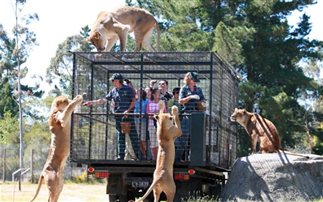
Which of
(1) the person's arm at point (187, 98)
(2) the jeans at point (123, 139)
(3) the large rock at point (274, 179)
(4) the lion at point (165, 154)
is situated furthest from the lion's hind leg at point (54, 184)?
(3) the large rock at point (274, 179)

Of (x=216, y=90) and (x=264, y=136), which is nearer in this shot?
(x=216, y=90)

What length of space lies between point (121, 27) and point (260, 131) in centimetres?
398

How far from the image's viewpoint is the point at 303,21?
1103 inches

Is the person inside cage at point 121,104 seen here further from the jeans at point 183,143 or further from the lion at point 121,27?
the lion at point 121,27

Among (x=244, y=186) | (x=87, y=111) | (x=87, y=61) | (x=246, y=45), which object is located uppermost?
(x=246, y=45)

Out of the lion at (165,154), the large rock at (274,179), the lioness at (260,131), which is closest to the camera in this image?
the lion at (165,154)

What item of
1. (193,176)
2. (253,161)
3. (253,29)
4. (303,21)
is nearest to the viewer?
(193,176)

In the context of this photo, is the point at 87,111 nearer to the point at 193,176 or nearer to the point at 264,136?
the point at 193,176

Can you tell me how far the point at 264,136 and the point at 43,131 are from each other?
3709 cm

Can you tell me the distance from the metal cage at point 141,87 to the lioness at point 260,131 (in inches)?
52.9

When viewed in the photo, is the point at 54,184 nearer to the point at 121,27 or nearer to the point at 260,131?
the point at 121,27

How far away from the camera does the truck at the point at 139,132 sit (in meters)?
11.2

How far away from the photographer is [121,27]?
1306 centimetres

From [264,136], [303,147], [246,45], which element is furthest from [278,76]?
[264,136]
